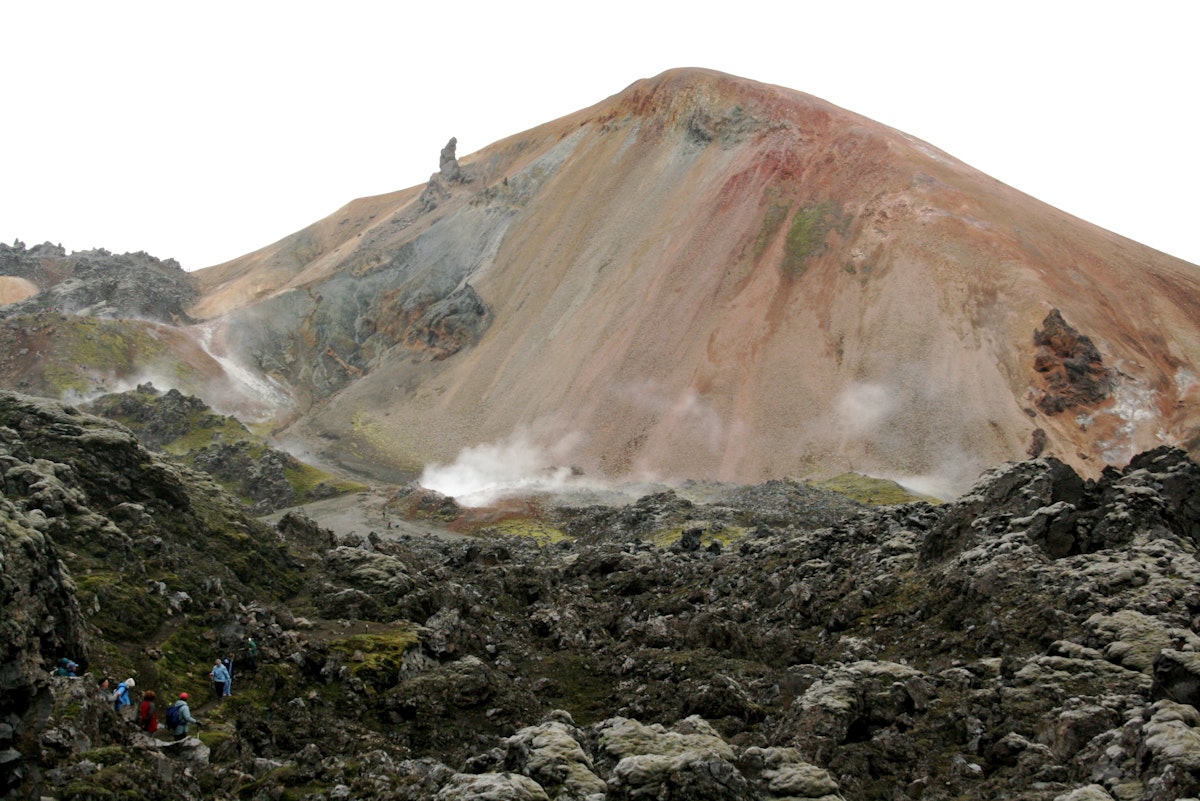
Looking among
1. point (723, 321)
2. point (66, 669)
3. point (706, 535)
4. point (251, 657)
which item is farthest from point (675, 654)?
point (723, 321)

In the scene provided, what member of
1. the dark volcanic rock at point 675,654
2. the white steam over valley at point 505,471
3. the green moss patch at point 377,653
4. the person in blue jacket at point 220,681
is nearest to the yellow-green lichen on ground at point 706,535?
the dark volcanic rock at point 675,654

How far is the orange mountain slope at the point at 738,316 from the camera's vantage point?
85375 mm

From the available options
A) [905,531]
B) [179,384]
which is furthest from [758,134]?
[905,531]

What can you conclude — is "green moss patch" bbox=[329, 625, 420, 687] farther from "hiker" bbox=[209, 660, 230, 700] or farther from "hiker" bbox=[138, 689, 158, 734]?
"hiker" bbox=[138, 689, 158, 734]

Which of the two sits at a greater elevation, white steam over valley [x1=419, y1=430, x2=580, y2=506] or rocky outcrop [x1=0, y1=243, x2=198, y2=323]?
rocky outcrop [x1=0, y1=243, x2=198, y2=323]

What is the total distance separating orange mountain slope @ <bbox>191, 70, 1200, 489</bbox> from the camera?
8538 centimetres

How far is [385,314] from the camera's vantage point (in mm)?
140375

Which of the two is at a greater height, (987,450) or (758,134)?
(758,134)

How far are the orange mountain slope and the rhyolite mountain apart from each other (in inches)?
12.7

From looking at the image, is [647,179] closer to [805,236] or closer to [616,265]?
[616,265]

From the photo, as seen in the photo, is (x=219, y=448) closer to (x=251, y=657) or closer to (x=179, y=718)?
(x=251, y=657)

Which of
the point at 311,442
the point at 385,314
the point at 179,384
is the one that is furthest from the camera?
the point at 385,314

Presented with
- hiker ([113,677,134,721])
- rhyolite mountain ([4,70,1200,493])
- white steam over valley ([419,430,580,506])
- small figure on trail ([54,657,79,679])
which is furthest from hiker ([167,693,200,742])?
rhyolite mountain ([4,70,1200,493])

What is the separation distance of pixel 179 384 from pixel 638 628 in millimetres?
97369
